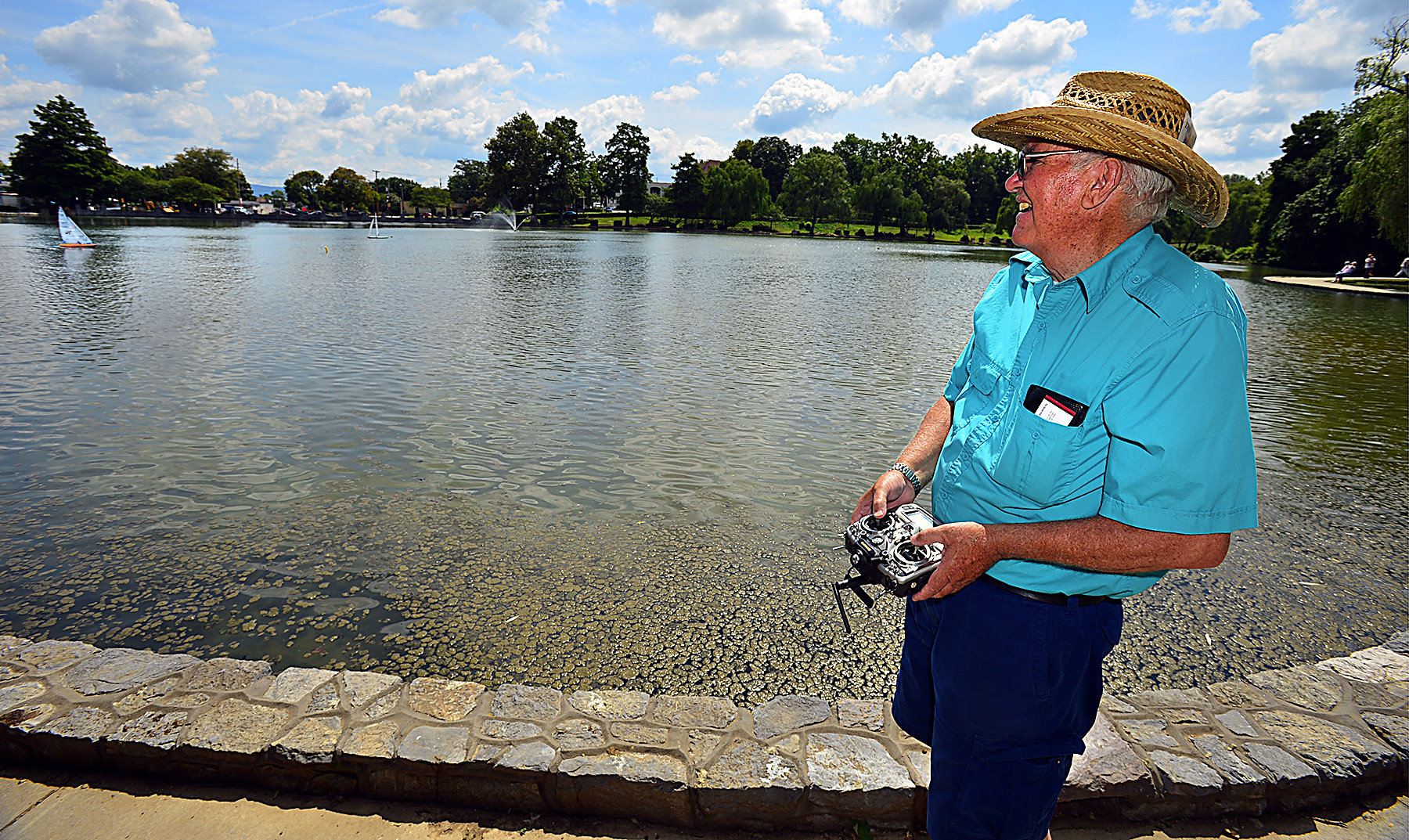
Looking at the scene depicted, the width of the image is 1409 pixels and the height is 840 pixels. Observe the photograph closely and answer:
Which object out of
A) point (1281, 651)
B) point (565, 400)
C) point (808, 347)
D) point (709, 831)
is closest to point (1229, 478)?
point (709, 831)

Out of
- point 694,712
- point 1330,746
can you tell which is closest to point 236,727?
point 694,712

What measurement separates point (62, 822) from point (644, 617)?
286 cm

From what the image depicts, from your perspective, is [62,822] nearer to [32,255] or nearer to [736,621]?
[736,621]

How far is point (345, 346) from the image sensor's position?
13391mm

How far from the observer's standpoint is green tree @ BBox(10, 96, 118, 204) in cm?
7988

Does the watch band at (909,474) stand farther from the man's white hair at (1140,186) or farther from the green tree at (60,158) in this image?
the green tree at (60,158)

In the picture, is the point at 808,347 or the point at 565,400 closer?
the point at 565,400

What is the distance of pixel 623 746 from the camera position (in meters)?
3.04

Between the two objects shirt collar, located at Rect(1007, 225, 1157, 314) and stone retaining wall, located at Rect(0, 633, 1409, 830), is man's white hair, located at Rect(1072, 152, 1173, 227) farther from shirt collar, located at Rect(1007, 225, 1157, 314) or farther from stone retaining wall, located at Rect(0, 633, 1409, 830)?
stone retaining wall, located at Rect(0, 633, 1409, 830)

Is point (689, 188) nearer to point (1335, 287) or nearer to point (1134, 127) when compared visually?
point (1335, 287)

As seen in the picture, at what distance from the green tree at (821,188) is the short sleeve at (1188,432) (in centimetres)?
11802

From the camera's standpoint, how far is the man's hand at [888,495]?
2449 mm

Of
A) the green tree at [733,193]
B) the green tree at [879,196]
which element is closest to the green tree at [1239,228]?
the green tree at [879,196]

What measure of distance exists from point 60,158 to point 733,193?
→ 83892 mm
